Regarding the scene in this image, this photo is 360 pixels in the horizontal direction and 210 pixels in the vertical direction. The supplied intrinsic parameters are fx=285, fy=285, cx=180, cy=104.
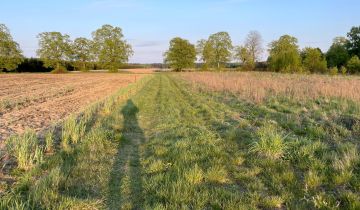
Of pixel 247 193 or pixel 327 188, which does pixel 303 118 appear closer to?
pixel 327 188

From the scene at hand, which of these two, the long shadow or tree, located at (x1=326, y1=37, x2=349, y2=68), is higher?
tree, located at (x1=326, y1=37, x2=349, y2=68)

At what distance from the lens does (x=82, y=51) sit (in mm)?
83062

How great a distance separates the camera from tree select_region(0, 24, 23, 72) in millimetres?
65319

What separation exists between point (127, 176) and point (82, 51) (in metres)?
84.4

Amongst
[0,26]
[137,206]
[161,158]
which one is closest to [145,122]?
[161,158]

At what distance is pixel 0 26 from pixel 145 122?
73035mm

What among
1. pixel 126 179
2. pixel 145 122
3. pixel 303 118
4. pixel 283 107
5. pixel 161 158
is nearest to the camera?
pixel 126 179

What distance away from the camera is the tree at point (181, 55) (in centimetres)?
8981

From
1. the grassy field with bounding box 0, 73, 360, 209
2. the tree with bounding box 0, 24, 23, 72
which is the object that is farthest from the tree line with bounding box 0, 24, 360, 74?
the grassy field with bounding box 0, 73, 360, 209

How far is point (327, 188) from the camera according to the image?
420cm

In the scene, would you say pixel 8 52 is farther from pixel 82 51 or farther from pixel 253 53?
pixel 253 53

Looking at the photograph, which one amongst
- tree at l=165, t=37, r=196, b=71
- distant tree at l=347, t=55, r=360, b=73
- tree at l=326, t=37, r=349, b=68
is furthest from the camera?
tree at l=165, t=37, r=196, b=71

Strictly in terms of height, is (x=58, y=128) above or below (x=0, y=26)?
below

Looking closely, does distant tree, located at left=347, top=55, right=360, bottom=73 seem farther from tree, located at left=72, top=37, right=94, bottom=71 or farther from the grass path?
tree, located at left=72, top=37, right=94, bottom=71
